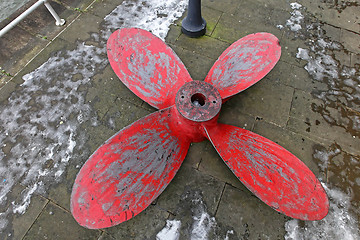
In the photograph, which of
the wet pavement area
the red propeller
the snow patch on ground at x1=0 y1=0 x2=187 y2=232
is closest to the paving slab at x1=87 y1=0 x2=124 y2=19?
the wet pavement area

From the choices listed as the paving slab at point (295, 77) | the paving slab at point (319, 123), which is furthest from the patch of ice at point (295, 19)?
the paving slab at point (319, 123)

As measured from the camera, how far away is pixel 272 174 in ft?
7.16

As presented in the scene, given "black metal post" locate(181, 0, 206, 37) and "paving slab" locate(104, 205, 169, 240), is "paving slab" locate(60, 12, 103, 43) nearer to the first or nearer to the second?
"black metal post" locate(181, 0, 206, 37)

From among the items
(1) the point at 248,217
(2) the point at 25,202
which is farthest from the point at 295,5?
(2) the point at 25,202

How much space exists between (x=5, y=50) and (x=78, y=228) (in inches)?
121

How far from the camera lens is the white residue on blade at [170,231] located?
246 centimetres

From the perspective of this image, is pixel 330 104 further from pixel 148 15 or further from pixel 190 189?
pixel 148 15

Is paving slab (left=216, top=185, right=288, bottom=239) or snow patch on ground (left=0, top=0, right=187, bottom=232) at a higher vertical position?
snow patch on ground (left=0, top=0, right=187, bottom=232)

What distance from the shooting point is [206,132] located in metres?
2.30

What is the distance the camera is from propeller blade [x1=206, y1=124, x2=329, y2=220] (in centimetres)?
203

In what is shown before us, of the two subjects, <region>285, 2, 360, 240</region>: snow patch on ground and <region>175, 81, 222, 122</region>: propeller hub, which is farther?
<region>285, 2, 360, 240</region>: snow patch on ground

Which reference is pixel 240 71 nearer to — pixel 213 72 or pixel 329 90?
pixel 213 72

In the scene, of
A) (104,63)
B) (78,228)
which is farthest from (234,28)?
(78,228)

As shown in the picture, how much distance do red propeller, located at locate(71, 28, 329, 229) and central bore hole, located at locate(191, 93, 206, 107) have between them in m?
0.01
